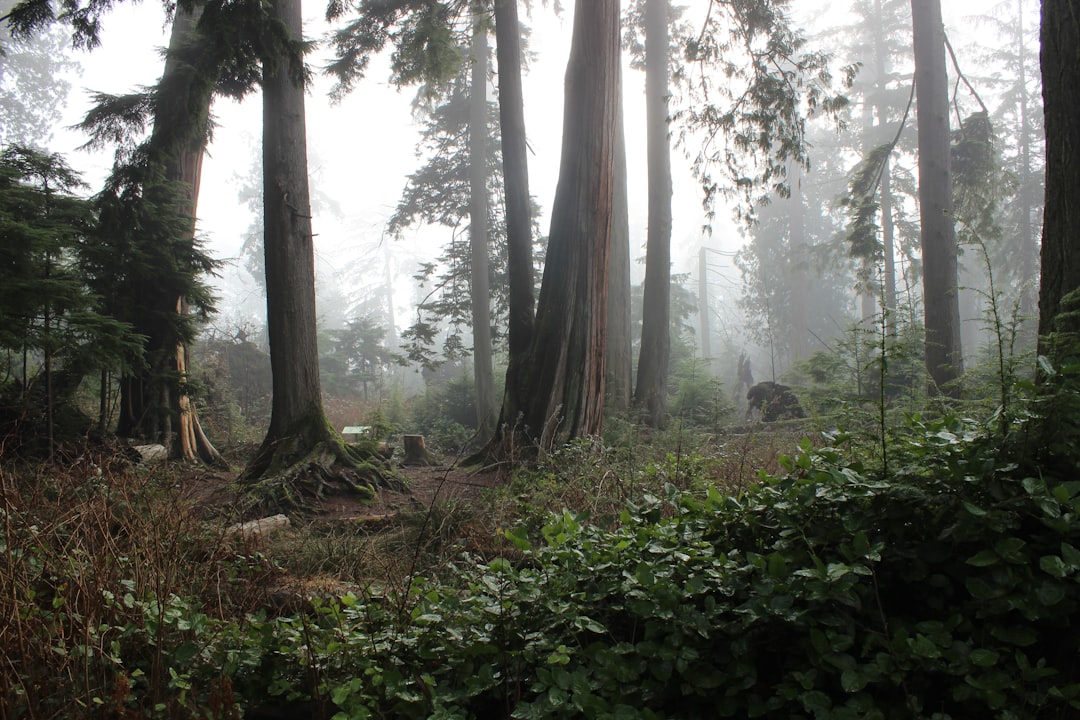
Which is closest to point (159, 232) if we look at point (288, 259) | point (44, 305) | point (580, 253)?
point (288, 259)

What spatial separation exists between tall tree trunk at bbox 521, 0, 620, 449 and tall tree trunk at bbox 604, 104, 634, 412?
346cm

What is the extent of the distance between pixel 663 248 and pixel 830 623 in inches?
459

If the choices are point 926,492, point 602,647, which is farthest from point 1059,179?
point 602,647

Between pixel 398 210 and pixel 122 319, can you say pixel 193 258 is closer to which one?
pixel 122 319

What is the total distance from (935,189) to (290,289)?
10004 millimetres

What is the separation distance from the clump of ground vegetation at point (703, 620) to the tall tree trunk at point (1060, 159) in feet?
2.65

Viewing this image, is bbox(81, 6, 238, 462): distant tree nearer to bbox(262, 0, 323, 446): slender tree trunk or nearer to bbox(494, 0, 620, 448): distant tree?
bbox(262, 0, 323, 446): slender tree trunk

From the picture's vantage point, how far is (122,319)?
8117mm

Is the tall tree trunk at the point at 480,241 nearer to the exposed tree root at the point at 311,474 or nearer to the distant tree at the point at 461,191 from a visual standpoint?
the distant tree at the point at 461,191

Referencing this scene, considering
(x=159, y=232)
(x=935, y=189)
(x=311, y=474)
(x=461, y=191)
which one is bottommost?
(x=311, y=474)

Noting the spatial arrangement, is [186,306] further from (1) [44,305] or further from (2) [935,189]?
(2) [935,189]

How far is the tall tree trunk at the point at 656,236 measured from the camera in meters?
12.7

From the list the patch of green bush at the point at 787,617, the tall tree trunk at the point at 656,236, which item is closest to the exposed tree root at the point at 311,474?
the patch of green bush at the point at 787,617

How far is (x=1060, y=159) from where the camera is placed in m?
3.01
